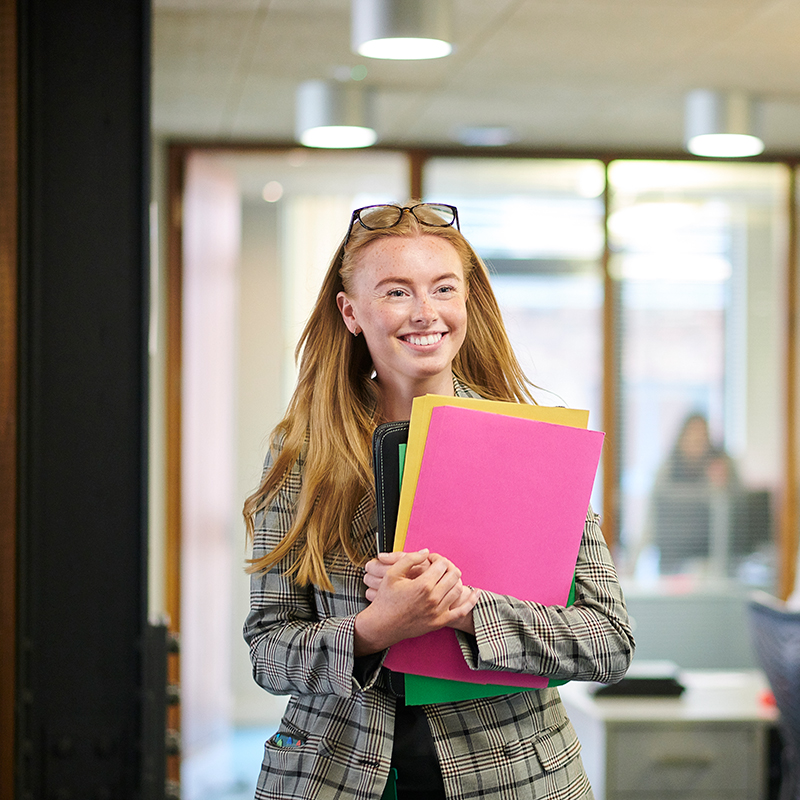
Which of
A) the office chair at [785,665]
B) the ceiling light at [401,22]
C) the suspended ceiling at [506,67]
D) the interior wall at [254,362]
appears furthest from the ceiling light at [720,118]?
the office chair at [785,665]

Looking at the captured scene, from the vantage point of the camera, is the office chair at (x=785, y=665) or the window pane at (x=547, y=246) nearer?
the office chair at (x=785, y=665)

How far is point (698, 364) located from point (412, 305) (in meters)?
4.13

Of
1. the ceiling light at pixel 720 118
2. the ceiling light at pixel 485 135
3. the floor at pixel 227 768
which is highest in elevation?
the ceiling light at pixel 485 135

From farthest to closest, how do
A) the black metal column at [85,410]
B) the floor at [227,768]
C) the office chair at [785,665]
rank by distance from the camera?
the floor at [227,768] → the office chair at [785,665] → the black metal column at [85,410]

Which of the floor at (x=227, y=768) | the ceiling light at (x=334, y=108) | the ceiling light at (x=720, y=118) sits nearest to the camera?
the ceiling light at (x=334, y=108)

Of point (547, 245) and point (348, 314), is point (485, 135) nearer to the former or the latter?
point (547, 245)

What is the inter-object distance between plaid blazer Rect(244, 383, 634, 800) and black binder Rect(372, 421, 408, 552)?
82mm

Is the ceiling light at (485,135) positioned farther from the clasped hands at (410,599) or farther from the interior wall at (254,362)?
the clasped hands at (410,599)

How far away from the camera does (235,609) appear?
478 cm

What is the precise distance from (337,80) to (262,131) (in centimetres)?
90

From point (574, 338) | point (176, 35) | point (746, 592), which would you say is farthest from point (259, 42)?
point (746, 592)

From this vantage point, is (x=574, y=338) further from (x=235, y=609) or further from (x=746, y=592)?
(x=235, y=609)

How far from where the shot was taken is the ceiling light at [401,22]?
8.86ft

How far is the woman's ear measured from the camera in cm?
122
